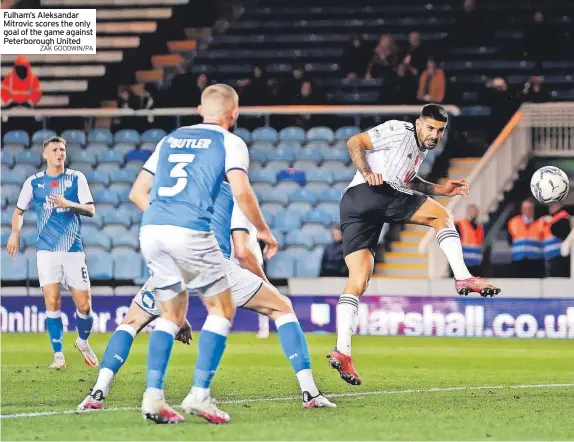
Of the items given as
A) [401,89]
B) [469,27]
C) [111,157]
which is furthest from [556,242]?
[111,157]

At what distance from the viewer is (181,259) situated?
7715 millimetres

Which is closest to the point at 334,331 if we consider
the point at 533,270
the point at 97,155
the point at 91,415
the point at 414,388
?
the point at 533,270

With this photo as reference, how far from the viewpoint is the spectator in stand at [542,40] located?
855 inches

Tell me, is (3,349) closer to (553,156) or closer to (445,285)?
(445,285)

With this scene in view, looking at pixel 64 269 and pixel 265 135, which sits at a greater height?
pixel 265 135

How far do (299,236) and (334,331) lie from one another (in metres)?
2.37

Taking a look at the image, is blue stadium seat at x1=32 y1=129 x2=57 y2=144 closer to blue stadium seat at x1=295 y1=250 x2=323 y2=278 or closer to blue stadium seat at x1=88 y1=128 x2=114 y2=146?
blue stadium seat at x1=88 y1=128 x2=114 y2=146

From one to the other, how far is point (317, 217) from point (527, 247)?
3404mm

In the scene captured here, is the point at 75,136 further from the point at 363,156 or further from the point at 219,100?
the point at 219,100

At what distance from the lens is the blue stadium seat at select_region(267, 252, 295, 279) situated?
19266mm

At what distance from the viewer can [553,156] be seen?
2050cm

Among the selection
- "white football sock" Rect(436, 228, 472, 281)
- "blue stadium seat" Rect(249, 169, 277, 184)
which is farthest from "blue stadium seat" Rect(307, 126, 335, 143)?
"white football sock" Rect(436, 228, 472, 281)

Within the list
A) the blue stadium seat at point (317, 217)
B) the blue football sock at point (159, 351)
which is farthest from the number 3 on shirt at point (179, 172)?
the blue stadium seat at point (317, 217)

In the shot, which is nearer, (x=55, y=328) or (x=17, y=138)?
(x=55, y=328)
